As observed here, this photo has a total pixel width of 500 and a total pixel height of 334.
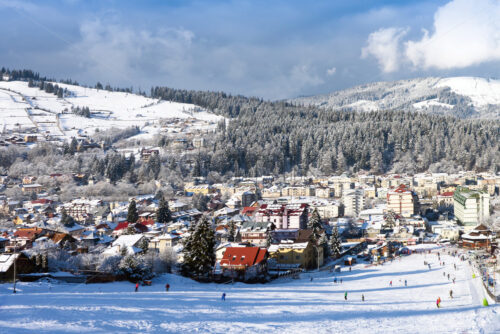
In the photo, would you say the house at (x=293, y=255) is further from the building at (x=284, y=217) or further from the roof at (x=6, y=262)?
the roof at (x=6, y=262)

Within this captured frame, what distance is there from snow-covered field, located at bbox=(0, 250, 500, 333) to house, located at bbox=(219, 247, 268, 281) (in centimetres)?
450

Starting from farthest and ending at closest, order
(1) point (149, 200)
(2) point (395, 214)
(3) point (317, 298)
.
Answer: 1. (1) point (149, 200)
2. (2) point (395, 214)
3. (3) point (317, 298)

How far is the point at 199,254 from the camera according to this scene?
36281 millimetres

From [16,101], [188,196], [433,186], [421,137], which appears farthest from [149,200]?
[16,101]

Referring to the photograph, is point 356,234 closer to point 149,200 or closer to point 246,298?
point 149,200

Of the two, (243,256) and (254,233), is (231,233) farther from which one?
(243,256)

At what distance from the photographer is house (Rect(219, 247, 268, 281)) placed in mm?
39250

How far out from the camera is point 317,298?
→ 29.2 meters

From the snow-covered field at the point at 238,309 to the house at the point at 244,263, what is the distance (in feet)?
14.8

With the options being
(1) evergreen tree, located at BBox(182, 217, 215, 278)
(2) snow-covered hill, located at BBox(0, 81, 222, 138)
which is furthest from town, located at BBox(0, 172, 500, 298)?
(2) snow-covered hill, located at BBox(0, 81, 222, 138)

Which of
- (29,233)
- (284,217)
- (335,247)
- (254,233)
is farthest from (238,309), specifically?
(284,217)

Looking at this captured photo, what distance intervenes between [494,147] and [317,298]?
115m

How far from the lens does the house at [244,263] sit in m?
39.2

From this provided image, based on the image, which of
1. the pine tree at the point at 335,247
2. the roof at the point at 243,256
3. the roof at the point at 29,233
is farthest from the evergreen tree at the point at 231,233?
the roof at the point at 29,233
